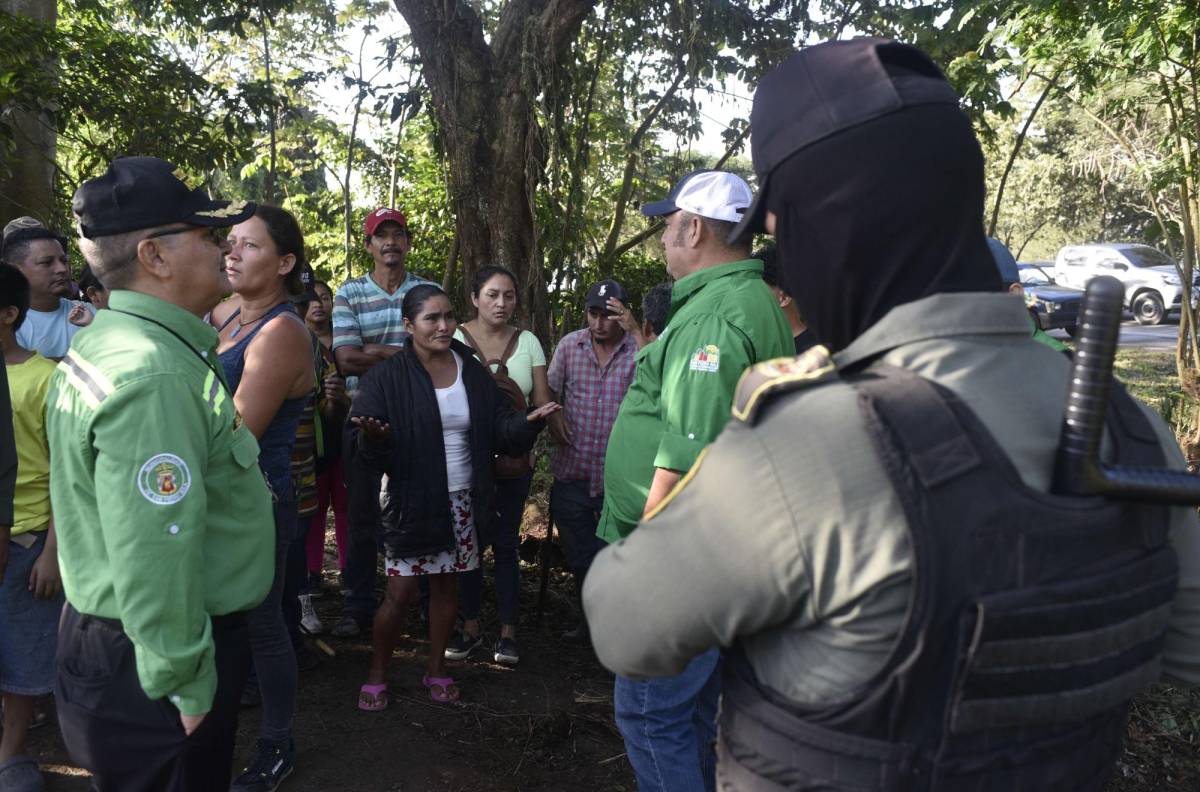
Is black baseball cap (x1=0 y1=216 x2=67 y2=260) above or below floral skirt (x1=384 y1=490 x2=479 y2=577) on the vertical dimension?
above

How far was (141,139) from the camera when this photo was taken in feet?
23.5

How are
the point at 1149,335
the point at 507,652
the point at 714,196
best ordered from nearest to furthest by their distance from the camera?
the point at 714,196 < the point at 507,652 < the point at 1149,335

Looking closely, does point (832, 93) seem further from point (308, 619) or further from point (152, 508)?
point (308, 619)

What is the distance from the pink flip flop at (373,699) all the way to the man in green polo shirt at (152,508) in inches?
69.7

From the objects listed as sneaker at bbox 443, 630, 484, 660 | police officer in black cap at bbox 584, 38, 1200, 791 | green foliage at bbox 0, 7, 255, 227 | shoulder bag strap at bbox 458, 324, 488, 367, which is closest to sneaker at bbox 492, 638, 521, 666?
sneaker at bbox 443, 630, 484, 660

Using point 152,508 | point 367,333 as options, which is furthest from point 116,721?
point 367,333

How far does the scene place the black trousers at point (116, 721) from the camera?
2010 millimetres

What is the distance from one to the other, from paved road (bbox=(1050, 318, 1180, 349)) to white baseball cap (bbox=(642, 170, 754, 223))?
1368 cm

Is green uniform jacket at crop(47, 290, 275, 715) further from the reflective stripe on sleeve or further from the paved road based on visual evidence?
the paved road

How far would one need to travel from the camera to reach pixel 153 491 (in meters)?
1.92

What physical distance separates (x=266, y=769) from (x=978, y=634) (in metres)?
2.98

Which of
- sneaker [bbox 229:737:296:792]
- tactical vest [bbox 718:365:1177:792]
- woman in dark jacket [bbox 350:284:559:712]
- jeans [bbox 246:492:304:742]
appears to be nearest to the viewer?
tactical vest [bbox 718:365:1177:792]

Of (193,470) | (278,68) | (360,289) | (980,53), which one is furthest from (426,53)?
(278,68)

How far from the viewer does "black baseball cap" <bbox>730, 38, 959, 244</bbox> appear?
3.98 feet
